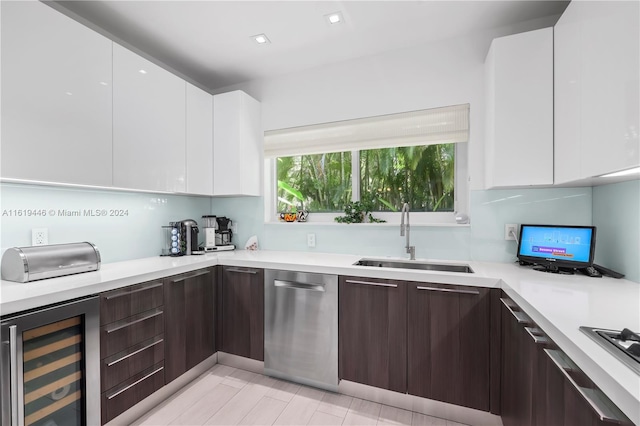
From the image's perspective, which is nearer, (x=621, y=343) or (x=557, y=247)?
(x=621, y=343)

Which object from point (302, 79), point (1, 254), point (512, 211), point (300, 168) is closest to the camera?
point (1, 254)

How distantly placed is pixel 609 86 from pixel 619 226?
89 cm

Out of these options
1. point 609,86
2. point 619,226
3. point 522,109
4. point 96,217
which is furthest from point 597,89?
point 96,217

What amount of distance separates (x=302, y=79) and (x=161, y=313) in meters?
2.23

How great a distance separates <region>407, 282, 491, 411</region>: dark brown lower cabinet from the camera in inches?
67.1

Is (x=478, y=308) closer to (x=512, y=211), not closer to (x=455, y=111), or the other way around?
(x=512, y=211)

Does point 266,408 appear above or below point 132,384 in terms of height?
below

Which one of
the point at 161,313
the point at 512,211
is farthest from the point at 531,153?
the point at 161,313

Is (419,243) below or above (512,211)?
below

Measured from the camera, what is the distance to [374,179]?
9.04ft

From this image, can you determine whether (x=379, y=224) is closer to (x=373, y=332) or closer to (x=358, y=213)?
(x=358, y=213)

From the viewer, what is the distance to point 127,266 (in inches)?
80.9

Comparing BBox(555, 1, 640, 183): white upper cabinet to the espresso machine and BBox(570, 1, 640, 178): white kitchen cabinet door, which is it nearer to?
BBox(570, 1, 640, 178): white kitchen cabinet door

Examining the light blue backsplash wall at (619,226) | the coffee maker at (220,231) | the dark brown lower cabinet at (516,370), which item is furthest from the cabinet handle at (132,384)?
the light blue backsplash wall at (619,226)
